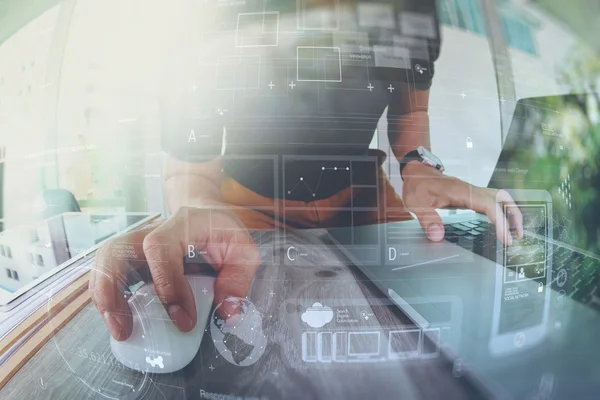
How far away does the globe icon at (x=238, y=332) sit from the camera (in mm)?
454

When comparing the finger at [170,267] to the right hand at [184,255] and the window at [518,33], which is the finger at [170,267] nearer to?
Answer: the right hand at [184,255]

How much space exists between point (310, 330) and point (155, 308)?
8.3 inches

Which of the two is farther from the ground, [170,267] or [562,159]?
[562,159]

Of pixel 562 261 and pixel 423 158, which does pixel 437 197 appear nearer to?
pixel 423 158

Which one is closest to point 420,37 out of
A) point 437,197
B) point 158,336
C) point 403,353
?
point 437,197

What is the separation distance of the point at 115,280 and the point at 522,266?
56 centimetres

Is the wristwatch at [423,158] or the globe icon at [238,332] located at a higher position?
the wristwatch at [423,158]

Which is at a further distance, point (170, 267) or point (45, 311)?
point (45, 311)

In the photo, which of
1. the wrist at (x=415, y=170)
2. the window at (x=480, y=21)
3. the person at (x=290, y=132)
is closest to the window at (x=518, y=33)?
the window at (x=480, y=21)

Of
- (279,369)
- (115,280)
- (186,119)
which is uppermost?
(186,119)

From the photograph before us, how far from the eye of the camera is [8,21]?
0.57 metres

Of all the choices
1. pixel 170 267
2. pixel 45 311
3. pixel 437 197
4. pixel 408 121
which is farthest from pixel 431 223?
pixel 45 311

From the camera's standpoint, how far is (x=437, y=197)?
441 millimetres

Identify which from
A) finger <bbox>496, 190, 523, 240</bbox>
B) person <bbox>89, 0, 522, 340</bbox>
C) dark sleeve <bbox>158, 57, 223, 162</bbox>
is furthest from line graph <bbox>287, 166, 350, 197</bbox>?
finger <bbox>496, 190, 523, 240</bbox>
